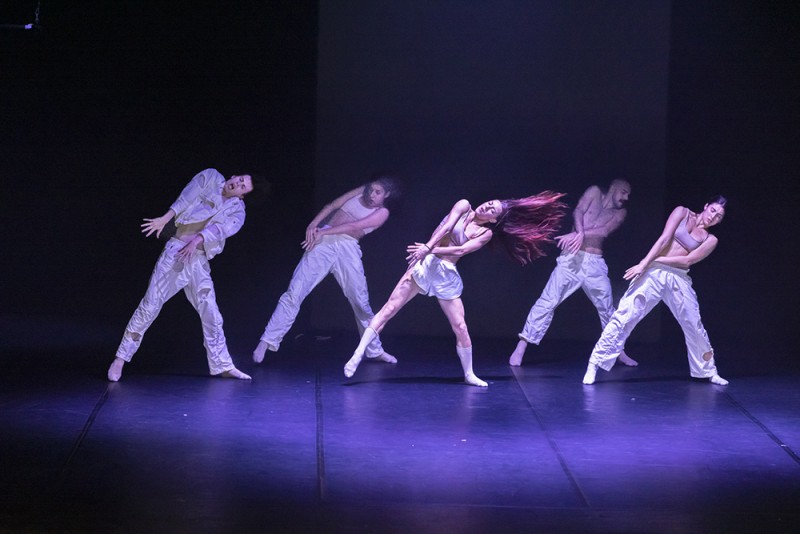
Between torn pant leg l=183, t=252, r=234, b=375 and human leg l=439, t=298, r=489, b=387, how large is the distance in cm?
135

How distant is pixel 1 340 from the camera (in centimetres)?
747

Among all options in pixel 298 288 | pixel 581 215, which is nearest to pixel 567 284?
pixel 581 215

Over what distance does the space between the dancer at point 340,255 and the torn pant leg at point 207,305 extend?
58cm

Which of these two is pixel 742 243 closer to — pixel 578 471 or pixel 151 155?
pixel 578 471

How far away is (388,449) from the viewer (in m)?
4.93

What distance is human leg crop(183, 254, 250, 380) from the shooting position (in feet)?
20.3

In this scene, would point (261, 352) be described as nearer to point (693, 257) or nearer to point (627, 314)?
point (627, 314)

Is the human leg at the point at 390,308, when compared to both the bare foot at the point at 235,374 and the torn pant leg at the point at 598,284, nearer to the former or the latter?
the bare foot at the point at 235,374

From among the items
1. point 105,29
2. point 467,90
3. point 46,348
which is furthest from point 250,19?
point 46,348

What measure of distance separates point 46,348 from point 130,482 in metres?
3.22

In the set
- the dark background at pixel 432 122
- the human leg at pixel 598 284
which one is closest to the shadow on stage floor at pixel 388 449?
the human leg at pixel 598 284

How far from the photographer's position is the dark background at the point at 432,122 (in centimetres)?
811

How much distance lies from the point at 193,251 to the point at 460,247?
5.13ft

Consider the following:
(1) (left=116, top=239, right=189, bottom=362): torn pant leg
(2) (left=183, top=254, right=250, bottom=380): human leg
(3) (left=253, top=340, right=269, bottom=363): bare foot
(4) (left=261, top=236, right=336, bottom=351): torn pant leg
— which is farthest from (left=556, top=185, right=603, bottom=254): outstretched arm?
(1) (left=116, top=239, right=189, bottom=362): torn pant leg
